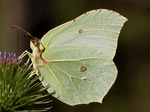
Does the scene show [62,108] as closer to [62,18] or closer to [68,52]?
[62,18]

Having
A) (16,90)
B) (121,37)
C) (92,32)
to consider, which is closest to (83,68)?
(92,32)

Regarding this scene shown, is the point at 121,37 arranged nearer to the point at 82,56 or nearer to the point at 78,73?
the point at 82,56

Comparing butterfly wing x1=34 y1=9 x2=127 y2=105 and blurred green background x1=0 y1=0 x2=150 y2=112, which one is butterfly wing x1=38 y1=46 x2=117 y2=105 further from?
blurred green background x1=0 y1=0 x2=150 y2=112

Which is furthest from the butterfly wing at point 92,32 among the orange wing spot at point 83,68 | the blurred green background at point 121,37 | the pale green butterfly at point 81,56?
the blurred green background at point 121,37

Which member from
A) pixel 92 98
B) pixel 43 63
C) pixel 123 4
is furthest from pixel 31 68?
pixel 123 4

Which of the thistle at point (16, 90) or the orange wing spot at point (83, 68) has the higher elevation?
the thistle at point (16, 90)

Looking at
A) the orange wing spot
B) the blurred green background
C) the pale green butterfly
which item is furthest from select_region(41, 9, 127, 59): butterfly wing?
the blurred green background

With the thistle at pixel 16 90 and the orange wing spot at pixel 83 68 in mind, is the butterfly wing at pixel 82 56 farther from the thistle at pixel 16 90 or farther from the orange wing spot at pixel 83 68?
the thistle at pixel 16 90
